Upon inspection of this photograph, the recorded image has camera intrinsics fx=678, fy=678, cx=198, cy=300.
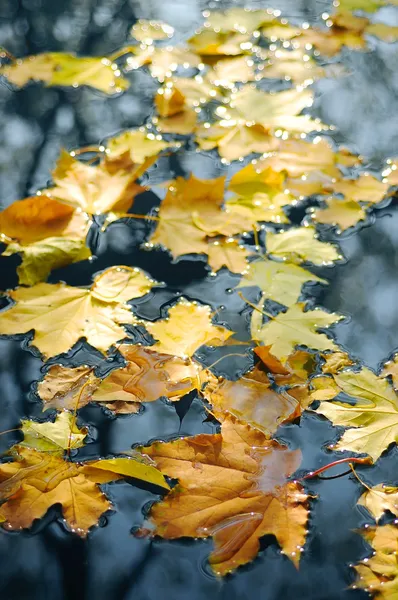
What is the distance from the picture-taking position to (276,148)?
6.13 feet

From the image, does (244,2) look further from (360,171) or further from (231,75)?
(360,171)

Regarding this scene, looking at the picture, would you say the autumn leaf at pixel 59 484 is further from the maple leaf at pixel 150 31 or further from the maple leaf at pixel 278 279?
the maple leaf at pixel 150 31

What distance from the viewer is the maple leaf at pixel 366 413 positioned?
1.15 m

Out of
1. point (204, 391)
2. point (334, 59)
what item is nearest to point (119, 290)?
point (204, 391)

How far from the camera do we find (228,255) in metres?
1.55

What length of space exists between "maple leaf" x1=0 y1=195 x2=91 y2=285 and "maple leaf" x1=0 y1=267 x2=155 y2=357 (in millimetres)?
70

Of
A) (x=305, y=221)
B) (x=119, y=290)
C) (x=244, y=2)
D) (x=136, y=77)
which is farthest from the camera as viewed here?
(x=244, y=2)

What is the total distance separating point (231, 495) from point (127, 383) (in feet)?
1.04

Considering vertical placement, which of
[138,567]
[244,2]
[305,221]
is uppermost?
[244,2]

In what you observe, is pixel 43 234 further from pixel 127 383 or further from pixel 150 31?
pixel 150 31

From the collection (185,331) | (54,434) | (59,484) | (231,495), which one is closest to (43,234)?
(185,331)

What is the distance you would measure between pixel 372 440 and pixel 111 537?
0.46 m

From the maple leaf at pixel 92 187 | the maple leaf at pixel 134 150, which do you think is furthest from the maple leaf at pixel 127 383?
the maple leaf at pixel 134 150

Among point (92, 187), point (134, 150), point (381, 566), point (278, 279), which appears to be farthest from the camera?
point (134, 150)
